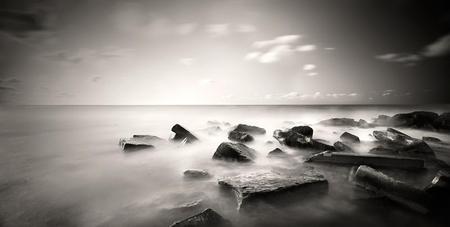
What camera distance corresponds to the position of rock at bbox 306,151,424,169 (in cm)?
445

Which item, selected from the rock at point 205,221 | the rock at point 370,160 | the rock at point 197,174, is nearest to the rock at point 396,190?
the rock at point 370,160

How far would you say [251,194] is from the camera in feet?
9.98

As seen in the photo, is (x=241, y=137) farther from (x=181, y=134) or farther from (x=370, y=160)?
(x=370, y=160)

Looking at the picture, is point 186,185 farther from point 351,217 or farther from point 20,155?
point 20,155

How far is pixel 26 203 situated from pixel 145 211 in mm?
2082

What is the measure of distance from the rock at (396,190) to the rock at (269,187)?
2.18 ft

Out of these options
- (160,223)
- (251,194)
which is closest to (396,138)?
(251,194)

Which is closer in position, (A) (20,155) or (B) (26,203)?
(B) (26,203)

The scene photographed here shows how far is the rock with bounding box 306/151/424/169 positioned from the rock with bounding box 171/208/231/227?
348 centimetres

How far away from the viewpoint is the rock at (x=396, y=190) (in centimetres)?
276

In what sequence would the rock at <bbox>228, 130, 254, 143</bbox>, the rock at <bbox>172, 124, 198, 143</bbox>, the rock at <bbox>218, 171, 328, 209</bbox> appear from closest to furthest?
the rock at <bbox>218, 171, 328, 209</bbox>
the rock at <bbox>228, 130, 254, 143</bbox>
the rock at <bbox>172, 124, 198, 143</bbox>

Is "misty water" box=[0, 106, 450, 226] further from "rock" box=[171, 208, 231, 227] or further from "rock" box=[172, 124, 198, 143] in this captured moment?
"rock" box=[172, 124, 198, 143]

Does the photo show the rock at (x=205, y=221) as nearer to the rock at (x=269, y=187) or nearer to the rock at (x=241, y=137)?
the rock at (x=269, y=187)

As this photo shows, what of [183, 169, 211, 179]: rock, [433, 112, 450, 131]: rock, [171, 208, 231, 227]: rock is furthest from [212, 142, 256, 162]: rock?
[433, 112, 450, 131]: rock
